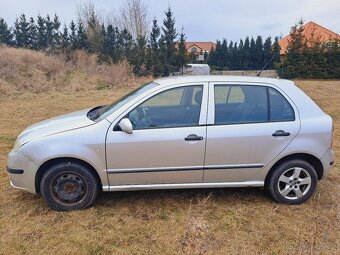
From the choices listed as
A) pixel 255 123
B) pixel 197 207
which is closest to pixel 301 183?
pixel 255 123

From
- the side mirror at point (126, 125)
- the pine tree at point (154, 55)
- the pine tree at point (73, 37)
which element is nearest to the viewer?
the side mirror at point (126, 125)

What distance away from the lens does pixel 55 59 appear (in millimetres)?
19484

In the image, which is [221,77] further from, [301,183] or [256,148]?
[301,183]

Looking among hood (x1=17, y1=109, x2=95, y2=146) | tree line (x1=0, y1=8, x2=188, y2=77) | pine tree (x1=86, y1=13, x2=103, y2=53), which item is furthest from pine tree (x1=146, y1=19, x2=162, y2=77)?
hood (x1=17, y1=109, x2=95, y2=146)

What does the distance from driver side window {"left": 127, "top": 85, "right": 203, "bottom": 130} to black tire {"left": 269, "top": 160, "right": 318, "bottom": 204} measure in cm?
124

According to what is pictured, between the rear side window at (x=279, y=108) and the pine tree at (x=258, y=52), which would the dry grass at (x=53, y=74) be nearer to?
the rear side window at (x=279, y=108)

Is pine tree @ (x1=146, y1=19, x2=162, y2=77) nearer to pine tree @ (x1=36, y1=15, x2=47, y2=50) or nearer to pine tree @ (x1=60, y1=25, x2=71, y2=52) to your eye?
pine tree @ (x1=60, y1=25, x2=71, y2=52)

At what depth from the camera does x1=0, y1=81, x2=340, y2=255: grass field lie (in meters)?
2.78

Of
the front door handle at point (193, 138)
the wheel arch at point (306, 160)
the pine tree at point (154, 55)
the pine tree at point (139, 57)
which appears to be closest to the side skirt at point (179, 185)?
the wheel arch at point (306, 160)

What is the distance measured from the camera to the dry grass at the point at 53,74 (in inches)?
595

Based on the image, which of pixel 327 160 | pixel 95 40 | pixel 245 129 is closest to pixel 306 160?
pixel 327 160

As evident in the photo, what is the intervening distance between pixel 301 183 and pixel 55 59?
63.3ft

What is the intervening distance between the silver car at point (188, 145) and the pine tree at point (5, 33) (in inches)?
1291

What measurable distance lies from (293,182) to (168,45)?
93.1 ft
